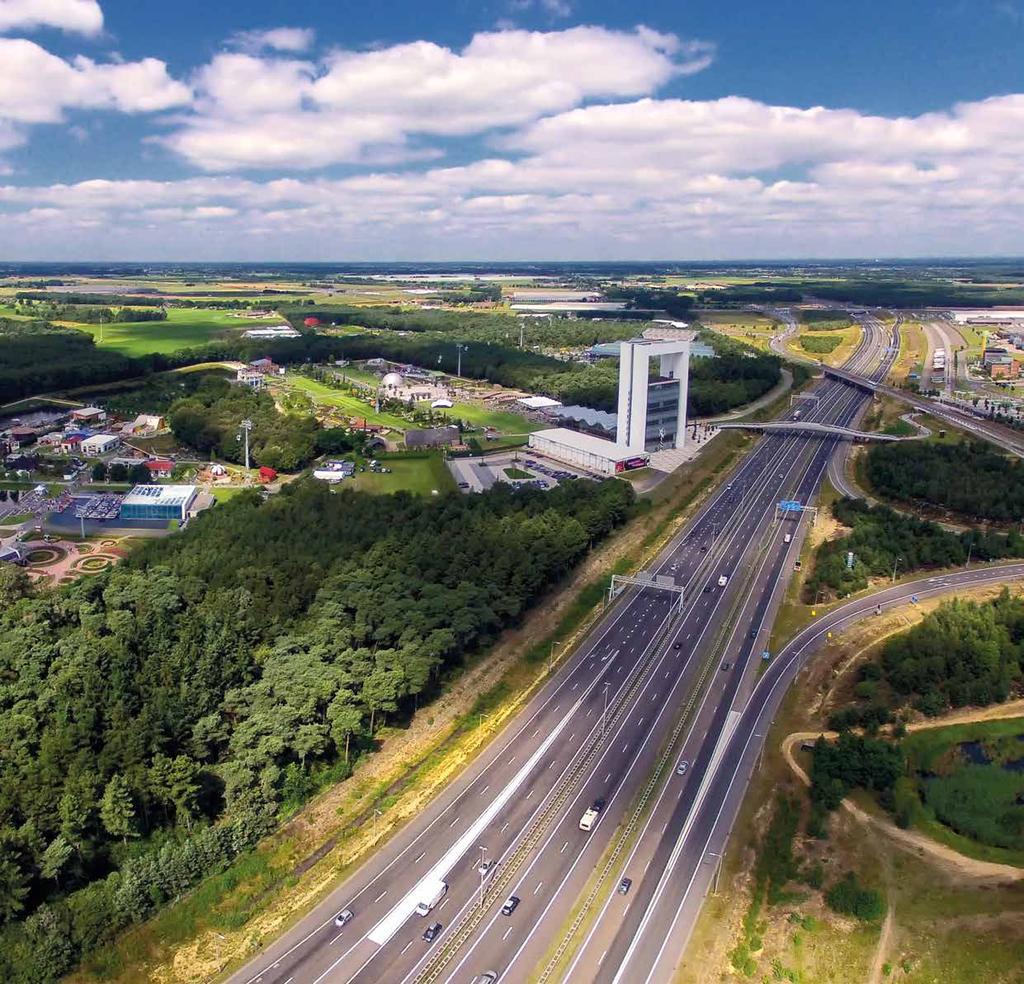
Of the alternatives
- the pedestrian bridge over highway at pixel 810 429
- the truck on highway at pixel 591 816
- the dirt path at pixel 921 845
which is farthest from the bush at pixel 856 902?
the pedestrian bridge over highway at pixel 810 429

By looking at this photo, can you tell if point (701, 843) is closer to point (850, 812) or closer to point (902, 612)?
point (850, 812)

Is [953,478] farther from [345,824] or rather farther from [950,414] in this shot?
[345,824]

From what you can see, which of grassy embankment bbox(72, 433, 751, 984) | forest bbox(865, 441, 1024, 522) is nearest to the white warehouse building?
Result: grassy embankment bbox(72, 433, 751, 984)

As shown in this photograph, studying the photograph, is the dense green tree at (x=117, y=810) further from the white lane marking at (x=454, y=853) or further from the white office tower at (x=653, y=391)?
the white office tower at (x=653, y=391)

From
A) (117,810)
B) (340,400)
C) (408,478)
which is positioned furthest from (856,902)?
(340,400)

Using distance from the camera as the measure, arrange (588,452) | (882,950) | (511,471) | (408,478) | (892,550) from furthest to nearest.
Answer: (588,452) → (511,471) → (408,478) → (892,550) → (882,950)

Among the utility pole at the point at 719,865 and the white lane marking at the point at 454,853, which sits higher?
the white lane marking at the point at 454,853

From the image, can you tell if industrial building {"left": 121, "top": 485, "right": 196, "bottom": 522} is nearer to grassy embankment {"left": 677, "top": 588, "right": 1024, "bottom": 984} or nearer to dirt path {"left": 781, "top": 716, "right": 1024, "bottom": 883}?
dirt path {"left": 781, "top": 716, "right": 1024, "bottom": 883}
